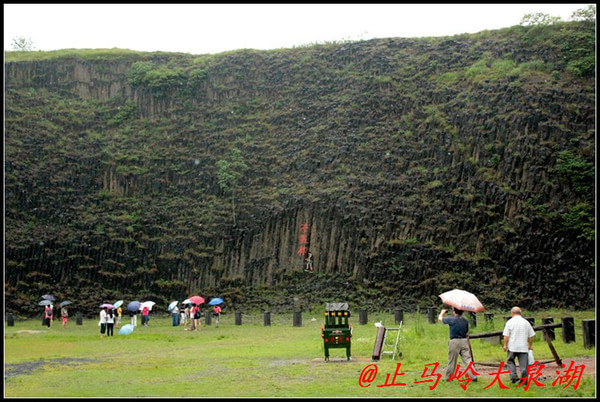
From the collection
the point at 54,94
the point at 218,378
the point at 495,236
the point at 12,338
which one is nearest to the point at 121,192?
the point at 54,94

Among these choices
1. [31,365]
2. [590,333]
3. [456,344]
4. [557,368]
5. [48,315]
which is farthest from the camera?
[48,315]

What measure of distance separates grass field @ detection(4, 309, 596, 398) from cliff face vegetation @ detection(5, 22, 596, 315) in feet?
37.8

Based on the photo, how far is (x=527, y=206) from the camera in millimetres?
41094

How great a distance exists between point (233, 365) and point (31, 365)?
5.59 meters

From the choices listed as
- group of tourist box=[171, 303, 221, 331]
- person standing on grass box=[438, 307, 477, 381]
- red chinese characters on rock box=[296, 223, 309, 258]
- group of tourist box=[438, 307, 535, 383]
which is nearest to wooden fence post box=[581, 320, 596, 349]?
group of tourist box=[438, 307, 535, 383]

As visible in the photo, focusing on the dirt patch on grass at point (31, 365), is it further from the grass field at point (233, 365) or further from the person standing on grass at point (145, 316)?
the person standing on grass at point (145, 316)

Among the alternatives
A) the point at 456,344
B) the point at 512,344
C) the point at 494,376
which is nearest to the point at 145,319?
the point at 494,376

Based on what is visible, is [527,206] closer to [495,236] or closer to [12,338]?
[495,236]

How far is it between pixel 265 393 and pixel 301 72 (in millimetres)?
47521

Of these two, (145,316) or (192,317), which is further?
(145,316)

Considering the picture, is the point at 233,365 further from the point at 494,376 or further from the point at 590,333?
the point at 590,333

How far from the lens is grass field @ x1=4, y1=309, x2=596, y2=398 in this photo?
1279 centimetres

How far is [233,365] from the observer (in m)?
17.5

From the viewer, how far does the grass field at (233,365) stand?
12789 millimetres
